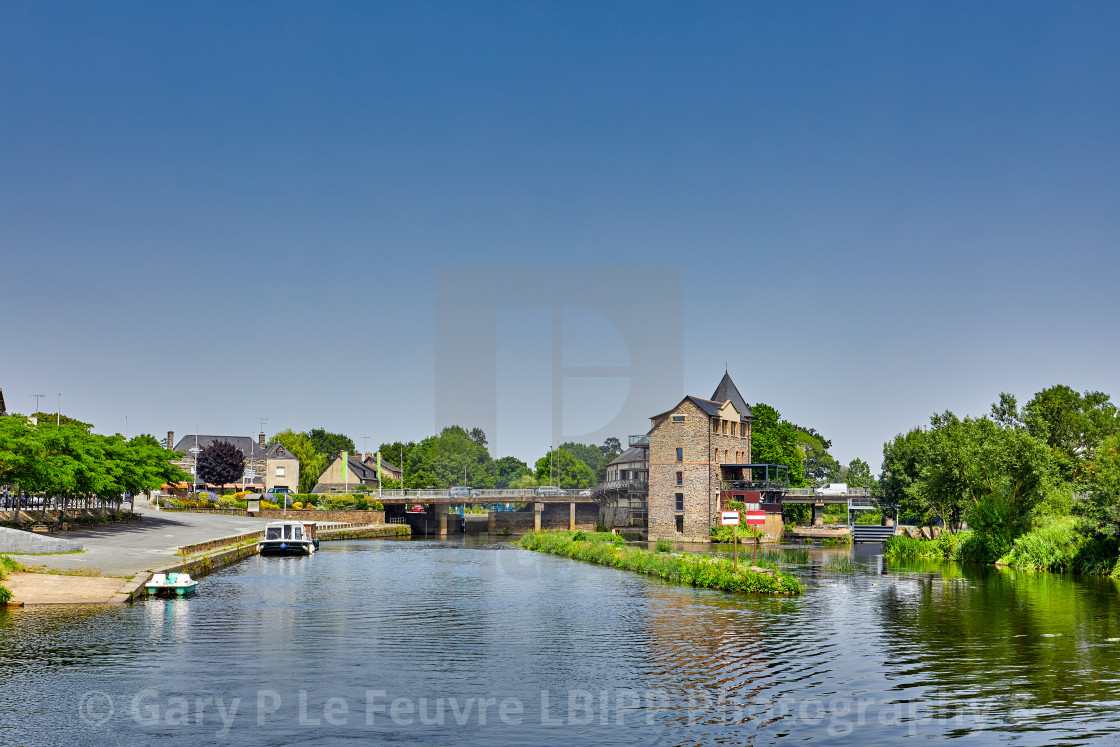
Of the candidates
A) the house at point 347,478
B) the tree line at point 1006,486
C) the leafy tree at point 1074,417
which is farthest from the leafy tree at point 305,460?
the leafy tree at point 1074,417

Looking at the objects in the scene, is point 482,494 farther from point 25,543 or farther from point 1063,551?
point 1063,551

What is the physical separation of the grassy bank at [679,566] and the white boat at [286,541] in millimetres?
21986

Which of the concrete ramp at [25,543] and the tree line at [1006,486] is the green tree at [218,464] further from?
the tree line at [1006,486]

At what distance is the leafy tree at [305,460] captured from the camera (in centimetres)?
15889

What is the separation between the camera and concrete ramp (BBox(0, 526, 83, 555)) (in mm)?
46531

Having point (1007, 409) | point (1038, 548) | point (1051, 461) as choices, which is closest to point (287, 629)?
point (1038, 548)

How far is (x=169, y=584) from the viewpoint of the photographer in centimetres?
4031

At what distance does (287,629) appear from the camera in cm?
3269

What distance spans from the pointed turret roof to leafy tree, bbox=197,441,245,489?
8005cm

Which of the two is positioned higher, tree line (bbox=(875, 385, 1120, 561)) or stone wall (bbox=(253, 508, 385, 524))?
tree line (bbox=(875, 385, 1120, 561))

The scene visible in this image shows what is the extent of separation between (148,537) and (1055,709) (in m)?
60.9

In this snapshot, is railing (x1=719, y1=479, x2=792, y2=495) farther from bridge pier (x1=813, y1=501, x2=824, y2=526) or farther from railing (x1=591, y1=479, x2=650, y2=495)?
bridge pier (x1=813, y1=501, x2=824, y2=526)

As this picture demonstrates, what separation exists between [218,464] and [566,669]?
129 metres

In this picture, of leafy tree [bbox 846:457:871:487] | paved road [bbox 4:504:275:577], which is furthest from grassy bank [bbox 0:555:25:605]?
leafy tree [bbox 846:457:871:487]
